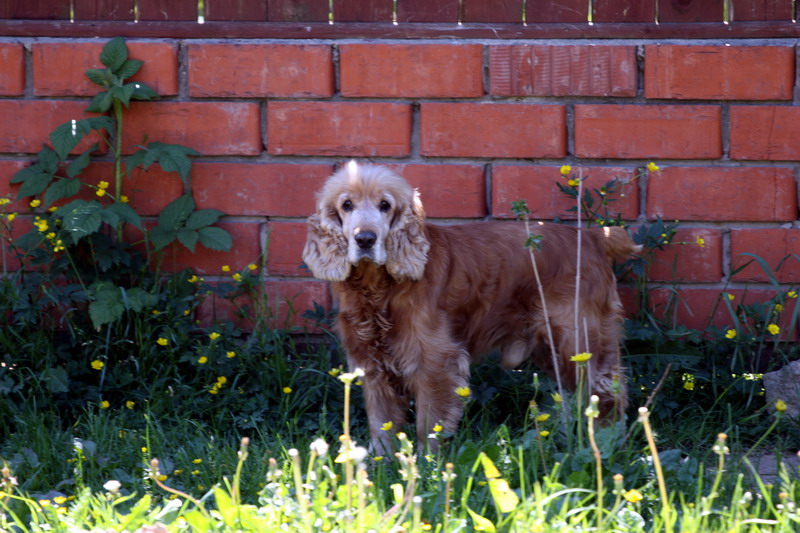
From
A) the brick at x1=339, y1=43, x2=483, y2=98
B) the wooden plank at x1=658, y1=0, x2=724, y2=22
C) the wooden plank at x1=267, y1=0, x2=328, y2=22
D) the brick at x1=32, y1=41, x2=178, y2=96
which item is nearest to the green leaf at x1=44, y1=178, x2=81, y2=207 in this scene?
the brick at x1=32, y1=41, x2=178, y2=96

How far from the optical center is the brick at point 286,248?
3.72 metres

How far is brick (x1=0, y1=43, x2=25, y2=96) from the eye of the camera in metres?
3.65

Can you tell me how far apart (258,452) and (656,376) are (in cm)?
153

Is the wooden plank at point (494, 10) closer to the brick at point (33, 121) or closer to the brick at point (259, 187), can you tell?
the brick at point (259, 187)

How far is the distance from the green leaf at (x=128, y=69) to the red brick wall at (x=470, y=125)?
0.22 feet

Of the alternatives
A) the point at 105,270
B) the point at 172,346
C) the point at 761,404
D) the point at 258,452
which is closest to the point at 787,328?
the point at 761,404

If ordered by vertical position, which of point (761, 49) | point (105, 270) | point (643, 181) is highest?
point (761, 49)

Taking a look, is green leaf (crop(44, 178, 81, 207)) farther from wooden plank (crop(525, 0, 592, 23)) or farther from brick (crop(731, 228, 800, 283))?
brick (crop(731, 228, 800, 283))

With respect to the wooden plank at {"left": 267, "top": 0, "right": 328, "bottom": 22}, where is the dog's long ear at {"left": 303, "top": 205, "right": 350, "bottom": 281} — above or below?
below

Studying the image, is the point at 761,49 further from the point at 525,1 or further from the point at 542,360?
the point at 542,360

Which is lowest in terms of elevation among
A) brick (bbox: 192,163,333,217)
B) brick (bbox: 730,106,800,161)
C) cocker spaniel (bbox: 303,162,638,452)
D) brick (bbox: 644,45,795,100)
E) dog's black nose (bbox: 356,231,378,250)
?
cocker spaniel (bbox: 303,162,638,452)

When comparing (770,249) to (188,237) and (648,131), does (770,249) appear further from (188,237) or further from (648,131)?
(188,237)

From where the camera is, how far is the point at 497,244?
10.8 ft

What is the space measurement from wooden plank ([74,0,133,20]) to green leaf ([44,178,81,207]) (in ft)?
2.15
